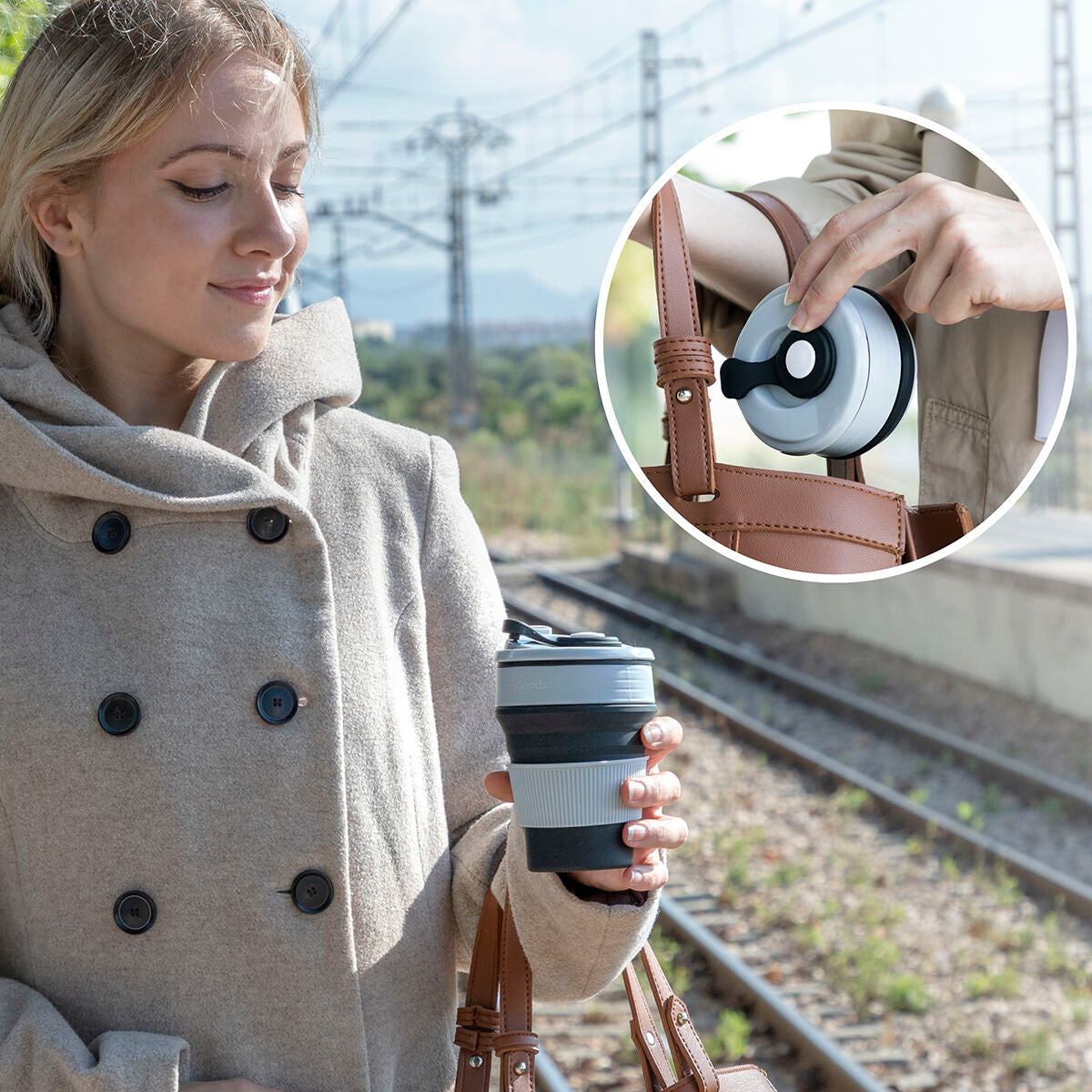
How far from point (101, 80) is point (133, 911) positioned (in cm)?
108

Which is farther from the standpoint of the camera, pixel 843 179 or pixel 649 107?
pixel 649 107

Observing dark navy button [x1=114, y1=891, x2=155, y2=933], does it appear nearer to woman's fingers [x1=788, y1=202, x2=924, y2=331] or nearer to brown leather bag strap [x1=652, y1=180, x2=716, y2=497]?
brown leather bag strap [x1=652, y1=180, x2=716, y2=497]

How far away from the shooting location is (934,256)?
1287 millimetres

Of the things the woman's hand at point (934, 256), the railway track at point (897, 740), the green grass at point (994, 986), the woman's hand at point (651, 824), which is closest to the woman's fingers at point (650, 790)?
the woman's hand at point (651, 824)

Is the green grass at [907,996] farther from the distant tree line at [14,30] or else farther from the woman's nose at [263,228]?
the distant tree line at [14,30]

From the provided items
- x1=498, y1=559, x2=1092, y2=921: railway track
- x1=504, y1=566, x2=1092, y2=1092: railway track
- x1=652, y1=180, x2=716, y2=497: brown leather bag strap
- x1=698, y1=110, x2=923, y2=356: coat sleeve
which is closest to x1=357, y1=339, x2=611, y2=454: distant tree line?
x1=498, y1=559, x2=1092, y2=921: railway track

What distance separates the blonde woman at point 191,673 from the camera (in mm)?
1641

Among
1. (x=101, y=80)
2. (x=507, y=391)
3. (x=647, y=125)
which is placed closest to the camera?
(x=101, y=80)

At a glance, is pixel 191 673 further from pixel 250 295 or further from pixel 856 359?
pixel 856 359

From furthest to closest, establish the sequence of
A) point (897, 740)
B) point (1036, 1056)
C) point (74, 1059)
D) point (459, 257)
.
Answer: point (459, 257), point (897, 740), point (1036, 1056), point (74, 1059)

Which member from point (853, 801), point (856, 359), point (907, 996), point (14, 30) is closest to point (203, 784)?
point (856, 359)

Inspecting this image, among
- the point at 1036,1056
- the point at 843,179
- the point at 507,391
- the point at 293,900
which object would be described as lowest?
the point at 1036,1056

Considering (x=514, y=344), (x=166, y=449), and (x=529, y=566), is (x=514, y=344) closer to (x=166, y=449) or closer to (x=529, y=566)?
(x=529, y=566)

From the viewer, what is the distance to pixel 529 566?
16.0m
